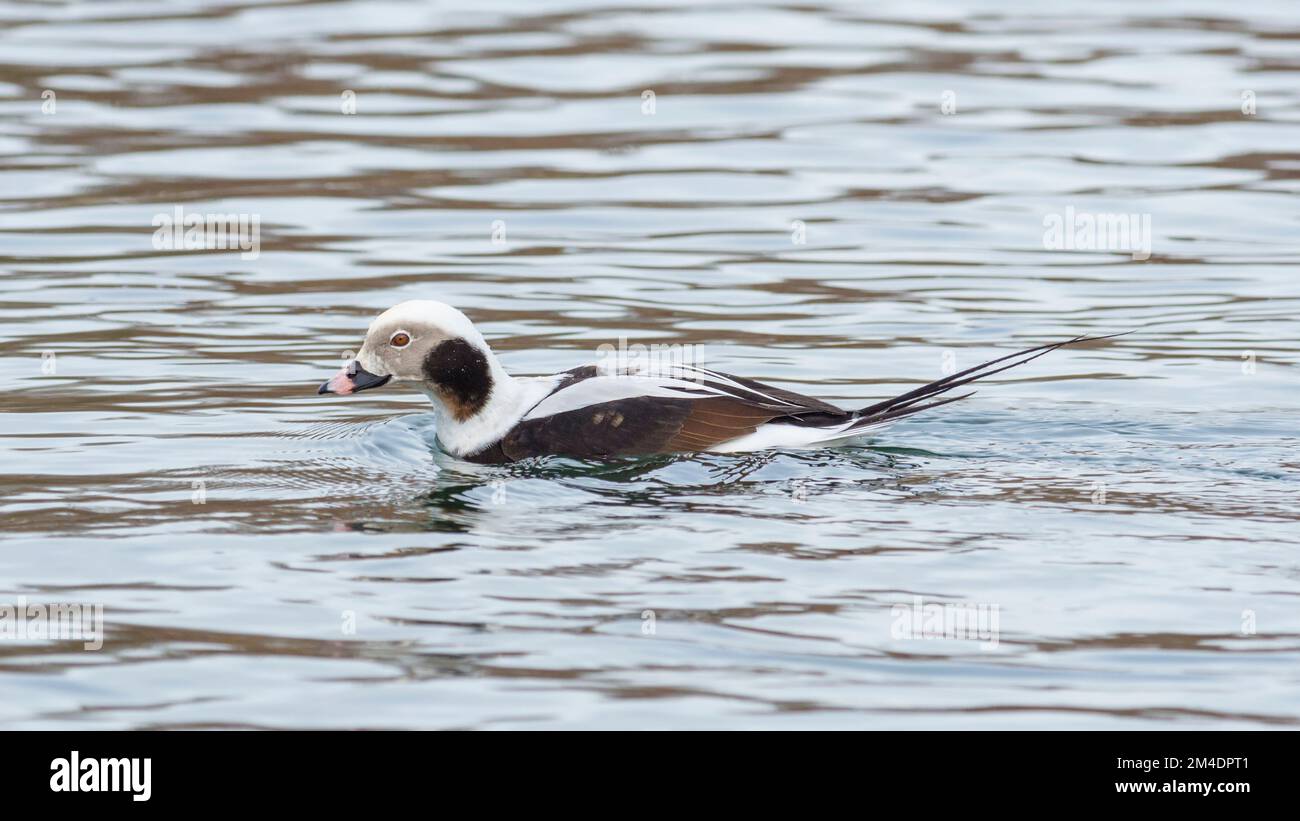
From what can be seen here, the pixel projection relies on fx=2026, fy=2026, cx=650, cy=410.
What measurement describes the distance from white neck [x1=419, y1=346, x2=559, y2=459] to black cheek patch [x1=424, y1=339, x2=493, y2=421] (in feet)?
0.10

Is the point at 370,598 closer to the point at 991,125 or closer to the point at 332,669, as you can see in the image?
the point at 332,669

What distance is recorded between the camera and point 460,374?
907 centimetres

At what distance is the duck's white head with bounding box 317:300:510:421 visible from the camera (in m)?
9.00

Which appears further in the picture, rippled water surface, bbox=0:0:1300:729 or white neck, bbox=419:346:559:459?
white neck, bbox=419:346:559:459

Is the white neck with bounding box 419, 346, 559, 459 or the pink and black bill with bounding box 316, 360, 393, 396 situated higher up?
the pink and black bill with bounding box 316, 360, 393, 396

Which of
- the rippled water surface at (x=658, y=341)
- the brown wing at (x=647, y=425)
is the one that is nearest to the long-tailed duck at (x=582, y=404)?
the brown wing at (x=647, y=425)

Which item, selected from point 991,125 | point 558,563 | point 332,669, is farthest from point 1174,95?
point 332,669

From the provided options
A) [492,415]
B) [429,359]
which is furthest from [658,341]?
[429,359]

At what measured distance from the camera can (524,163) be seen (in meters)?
16.0

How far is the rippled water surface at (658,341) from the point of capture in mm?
6457

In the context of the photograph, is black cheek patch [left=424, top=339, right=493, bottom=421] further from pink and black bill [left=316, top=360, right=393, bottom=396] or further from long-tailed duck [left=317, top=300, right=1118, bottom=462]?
pink and black bill [left=316, top=360, right=393, bottom=396]

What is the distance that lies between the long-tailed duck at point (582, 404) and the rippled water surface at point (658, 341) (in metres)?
0.14

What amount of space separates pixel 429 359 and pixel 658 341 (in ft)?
9.46

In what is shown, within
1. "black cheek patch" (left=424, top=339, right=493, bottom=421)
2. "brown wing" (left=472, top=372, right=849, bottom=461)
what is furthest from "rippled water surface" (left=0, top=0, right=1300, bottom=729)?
"black cheek patch" (left=424, top=339, right=493, bottom=421)
